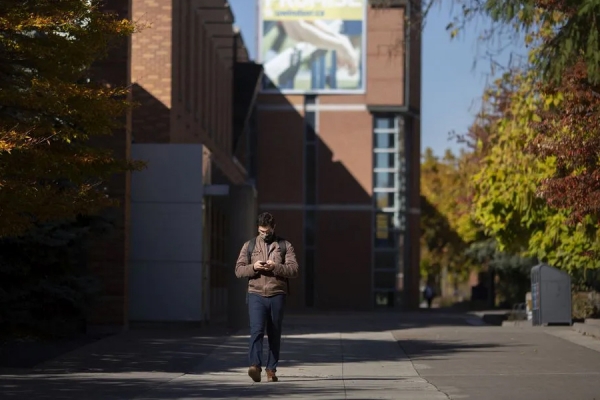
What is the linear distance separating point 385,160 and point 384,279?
5.55 m

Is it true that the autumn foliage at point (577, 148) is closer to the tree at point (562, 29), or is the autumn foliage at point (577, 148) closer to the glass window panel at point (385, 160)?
the tree at point (562, 29)

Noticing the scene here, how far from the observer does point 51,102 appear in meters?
17.0

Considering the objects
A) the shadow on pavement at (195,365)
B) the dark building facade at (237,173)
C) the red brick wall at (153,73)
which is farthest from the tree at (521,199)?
the red brick wall at (153,73)

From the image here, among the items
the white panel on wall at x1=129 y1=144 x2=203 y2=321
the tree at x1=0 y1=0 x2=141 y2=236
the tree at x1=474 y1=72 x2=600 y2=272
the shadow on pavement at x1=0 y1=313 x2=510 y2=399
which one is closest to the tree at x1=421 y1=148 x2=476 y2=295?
the tree at x1=474 y1=72 x2=600 y2=272

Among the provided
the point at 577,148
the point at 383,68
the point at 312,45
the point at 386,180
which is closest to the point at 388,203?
the point at 386,180

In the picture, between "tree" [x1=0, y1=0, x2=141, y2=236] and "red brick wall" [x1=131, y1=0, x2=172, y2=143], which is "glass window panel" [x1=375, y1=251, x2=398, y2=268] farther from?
"tree" [x1=0, y1=0, x2=141, y2=236]

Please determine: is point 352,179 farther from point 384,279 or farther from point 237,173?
point 237,173

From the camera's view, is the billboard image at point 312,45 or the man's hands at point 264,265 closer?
the man's hands at point 264,265

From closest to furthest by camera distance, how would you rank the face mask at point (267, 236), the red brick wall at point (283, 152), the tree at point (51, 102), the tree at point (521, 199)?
the face mask at point (267, 236) < the tree at point (51, 102) < the tree at point (521, 199) < the red brick wall at point (283, 152)

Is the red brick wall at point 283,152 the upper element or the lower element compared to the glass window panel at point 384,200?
upper

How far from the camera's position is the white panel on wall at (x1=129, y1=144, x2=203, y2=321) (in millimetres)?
30375

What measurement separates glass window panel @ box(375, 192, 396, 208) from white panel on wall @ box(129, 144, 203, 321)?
36463mm

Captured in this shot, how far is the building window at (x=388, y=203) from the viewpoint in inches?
2589

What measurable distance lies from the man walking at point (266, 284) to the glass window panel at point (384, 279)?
50159 millimetres
